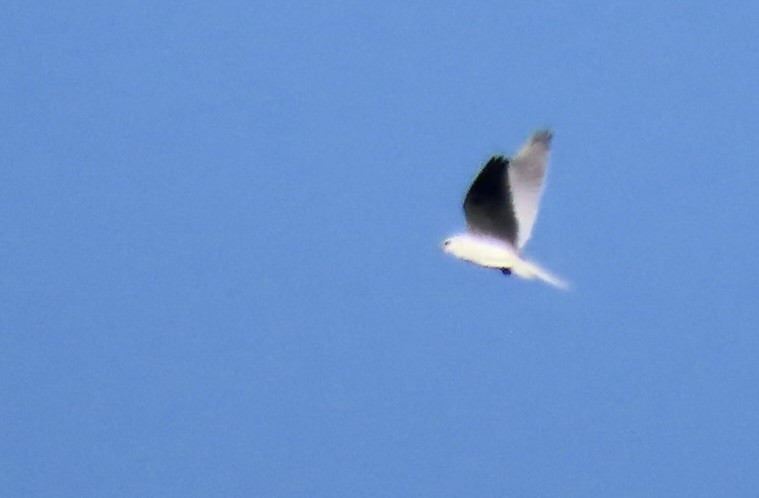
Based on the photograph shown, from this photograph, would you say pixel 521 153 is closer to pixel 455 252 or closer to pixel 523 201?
pixel 523 201

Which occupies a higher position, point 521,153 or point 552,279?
point 521,153

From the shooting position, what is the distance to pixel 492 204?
127cm

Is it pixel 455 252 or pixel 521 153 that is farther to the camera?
pixel 455 252

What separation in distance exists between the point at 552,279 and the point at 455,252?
0.16 metres

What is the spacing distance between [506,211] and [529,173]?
63mm

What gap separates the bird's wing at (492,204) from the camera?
47.8 inches

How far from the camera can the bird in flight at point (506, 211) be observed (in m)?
1.23

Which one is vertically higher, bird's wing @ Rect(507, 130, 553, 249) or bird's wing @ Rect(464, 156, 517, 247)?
bird's wing @ Rect(507, 130, 553, 249)

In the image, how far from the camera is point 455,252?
135 cm

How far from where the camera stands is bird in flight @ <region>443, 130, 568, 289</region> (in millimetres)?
1229

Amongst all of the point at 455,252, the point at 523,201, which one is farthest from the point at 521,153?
the point at 455,252

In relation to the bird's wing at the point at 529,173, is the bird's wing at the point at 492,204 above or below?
below

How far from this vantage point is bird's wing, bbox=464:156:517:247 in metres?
1.21

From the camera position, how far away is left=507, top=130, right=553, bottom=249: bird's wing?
1.23 meters
